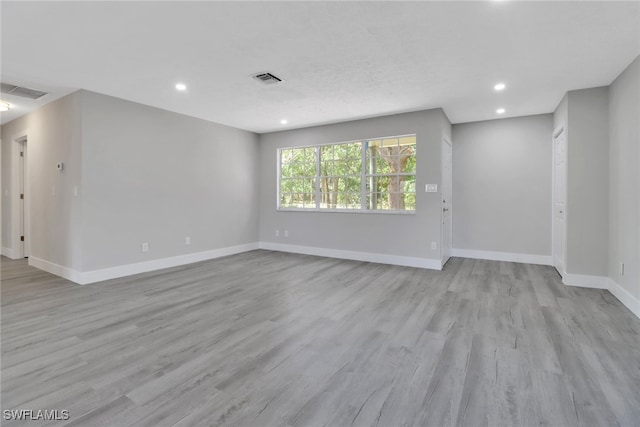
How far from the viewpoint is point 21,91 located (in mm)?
3949

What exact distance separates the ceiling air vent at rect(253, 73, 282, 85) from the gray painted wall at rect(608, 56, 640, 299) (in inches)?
144

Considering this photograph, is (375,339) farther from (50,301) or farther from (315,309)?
(50,301)

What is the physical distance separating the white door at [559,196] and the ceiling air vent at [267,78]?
12.7ft

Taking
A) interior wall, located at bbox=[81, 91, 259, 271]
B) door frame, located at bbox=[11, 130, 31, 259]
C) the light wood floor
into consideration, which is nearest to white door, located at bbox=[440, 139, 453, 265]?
the light wood floor

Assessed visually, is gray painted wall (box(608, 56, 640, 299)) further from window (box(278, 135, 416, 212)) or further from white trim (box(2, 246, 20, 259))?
white trim (box(2, 246, 20, 259))

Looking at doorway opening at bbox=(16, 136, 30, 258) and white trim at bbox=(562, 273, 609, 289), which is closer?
white trim at bbox=(562, 273, 609, 289)

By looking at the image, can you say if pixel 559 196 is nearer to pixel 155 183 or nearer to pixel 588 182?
pixel 588 182

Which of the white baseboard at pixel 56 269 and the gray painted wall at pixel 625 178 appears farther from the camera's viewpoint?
the white baseboard at pixel 56 269

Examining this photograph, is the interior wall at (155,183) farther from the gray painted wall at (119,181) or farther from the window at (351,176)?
the window at (351,176)

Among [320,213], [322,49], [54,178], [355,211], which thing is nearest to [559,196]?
[355,211]

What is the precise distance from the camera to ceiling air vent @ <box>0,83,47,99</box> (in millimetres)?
3791

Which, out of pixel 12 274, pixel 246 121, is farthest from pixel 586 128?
pixel 12 274
